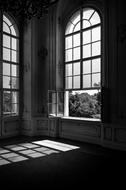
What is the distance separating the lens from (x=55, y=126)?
19.4ft

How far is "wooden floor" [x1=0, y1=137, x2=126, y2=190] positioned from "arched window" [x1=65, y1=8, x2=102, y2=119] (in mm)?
1924

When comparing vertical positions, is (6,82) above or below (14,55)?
below

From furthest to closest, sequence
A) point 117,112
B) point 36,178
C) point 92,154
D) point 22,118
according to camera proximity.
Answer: point 22,118 → point 117,112 → point 92,154 → point 36,178

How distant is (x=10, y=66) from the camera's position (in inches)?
241

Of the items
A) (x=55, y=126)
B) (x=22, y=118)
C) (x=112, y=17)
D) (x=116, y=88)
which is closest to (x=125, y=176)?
(x=116, y=88)

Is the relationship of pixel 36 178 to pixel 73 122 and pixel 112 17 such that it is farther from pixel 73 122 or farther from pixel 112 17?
pixel 112 17

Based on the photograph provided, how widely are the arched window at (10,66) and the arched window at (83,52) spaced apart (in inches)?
76.0

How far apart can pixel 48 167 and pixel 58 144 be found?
1.69 meters

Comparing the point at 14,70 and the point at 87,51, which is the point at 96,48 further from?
the point at 14,70

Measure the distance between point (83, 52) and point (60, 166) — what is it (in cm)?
363

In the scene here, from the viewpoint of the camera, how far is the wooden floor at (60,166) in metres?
2.66

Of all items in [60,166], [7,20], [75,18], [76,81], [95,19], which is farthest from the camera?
[7,20]

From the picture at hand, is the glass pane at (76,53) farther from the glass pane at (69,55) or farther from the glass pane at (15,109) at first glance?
the glass pane at (15,109)

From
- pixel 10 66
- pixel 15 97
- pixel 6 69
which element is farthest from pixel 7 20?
pixel 15 97
